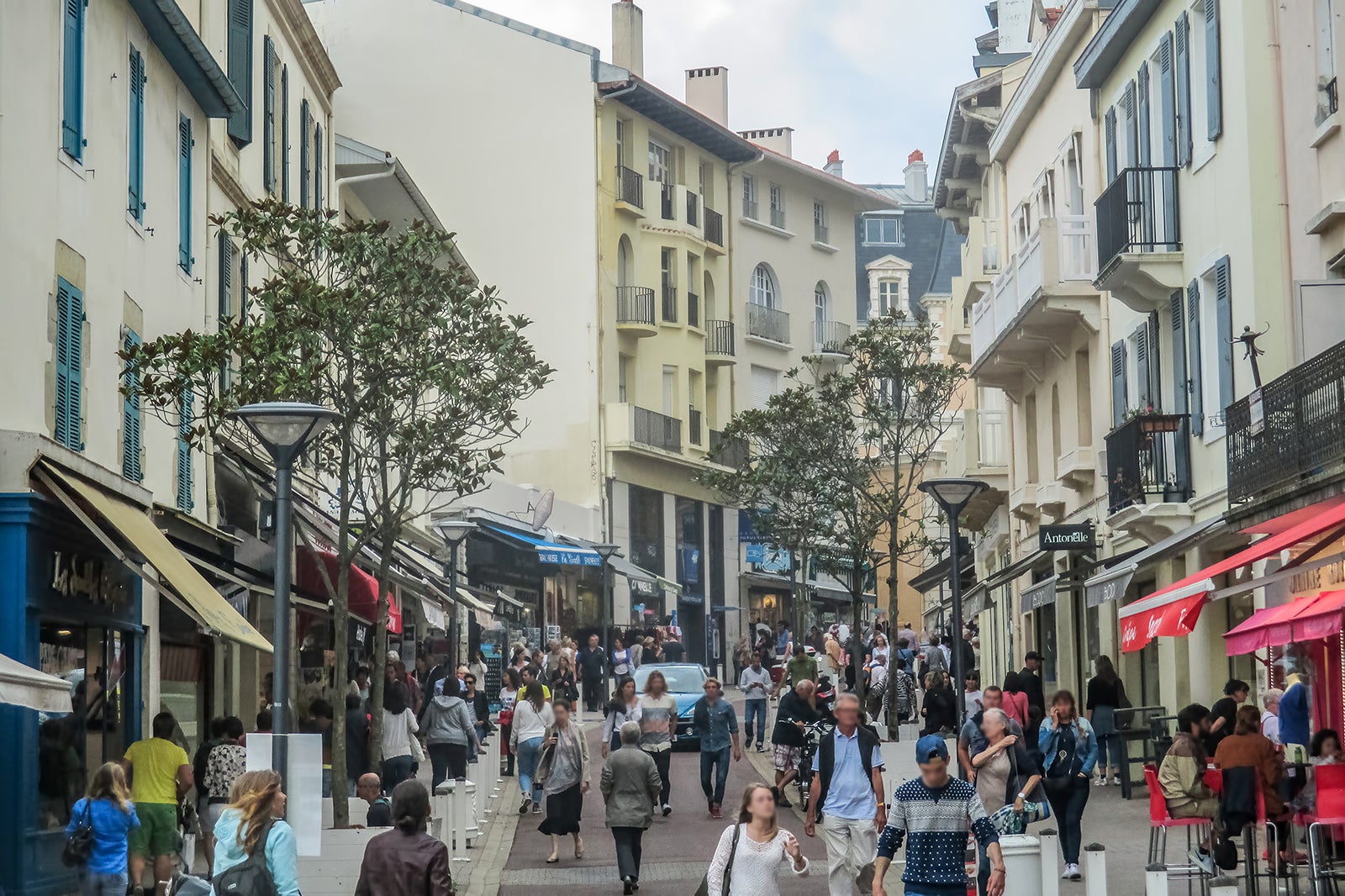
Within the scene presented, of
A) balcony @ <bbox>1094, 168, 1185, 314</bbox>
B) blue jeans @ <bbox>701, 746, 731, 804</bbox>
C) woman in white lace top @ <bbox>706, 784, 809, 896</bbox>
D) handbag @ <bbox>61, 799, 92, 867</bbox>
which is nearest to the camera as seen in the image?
woman in white lace top @ <bbox>706, 784, 809, 896</bbox>

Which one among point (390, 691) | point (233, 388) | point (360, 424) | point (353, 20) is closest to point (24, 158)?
point (233, 388)

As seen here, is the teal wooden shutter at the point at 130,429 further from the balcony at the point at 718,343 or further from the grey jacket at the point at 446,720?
the balcony at the point at 718,343

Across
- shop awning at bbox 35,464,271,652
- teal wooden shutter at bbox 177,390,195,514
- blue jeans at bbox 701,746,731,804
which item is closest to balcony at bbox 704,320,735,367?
blue jeans at bbox 701,746,731,804

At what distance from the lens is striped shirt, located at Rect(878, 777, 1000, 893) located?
11352 millimetres

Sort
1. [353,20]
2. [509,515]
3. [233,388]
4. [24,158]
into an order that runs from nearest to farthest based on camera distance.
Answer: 1. [24,158]
2. [233,388]
3. [509,515]
4. [353,20]

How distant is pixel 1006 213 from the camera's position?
37719 millimetres

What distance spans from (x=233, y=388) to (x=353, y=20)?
35259mm

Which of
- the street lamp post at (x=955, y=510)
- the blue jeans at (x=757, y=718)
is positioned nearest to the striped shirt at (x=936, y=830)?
the street lamp post at (x=955, y=510)

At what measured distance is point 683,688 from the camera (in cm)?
3234

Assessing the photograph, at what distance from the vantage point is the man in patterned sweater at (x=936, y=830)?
11.3 meters

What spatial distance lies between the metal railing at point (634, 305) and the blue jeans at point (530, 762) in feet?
101

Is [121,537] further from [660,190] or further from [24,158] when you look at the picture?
[660,190]

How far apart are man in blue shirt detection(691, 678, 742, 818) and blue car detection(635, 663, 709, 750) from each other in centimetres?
767

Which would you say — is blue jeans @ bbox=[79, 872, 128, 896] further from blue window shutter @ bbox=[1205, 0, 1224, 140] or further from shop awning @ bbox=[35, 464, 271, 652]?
blue window shutter @ bbox=[1205, 0, 1224, 140]
